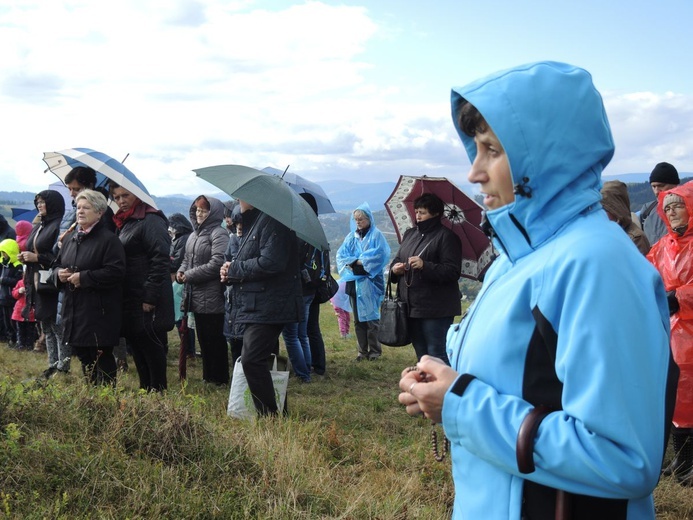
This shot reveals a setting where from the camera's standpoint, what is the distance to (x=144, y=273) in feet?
21.7

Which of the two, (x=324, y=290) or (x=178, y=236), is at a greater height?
(x=178, y=236)

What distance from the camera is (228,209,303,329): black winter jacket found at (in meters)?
5.93

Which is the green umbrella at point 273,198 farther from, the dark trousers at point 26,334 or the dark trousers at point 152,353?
the dark trousers at point 26,334

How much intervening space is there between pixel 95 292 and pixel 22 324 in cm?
516

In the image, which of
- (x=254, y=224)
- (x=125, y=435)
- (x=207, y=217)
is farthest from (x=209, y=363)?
(x=125, y=435)

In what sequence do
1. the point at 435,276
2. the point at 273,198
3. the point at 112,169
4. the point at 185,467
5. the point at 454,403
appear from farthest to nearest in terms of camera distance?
the point at 112,169 < the point at 435,276 < the point at 273,198 < the point at 185,467 < the point at 454,403

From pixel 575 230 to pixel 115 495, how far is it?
2992 millimetres

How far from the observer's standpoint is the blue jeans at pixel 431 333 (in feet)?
23.0

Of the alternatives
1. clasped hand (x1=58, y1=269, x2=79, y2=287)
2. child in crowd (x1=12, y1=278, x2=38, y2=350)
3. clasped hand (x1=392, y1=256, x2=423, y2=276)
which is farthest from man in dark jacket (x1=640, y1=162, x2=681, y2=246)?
child in crowd (x1=12, y1=278, x2=38, y2=350)

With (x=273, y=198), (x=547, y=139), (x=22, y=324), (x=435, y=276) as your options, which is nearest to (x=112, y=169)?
(x=273, y=198)

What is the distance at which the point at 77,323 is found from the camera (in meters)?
6.18

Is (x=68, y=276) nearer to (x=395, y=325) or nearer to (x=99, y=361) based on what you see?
(x=99, y=361)

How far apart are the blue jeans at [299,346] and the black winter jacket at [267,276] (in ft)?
6.98

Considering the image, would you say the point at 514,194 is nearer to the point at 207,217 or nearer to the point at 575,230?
the point at 575,230
